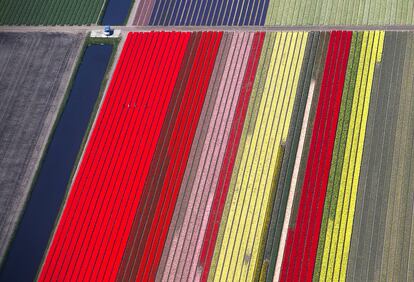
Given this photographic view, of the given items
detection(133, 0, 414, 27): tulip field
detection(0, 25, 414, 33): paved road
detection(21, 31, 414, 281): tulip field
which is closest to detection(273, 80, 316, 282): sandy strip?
detection(21, 31, 414, 281): tulip field

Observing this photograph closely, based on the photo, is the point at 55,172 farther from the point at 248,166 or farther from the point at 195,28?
Result: the point at 195,28

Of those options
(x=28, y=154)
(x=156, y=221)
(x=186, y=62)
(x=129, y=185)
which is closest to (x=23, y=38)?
(x=28, y=154)

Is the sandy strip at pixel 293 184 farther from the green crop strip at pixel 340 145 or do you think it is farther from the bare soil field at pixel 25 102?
the bare soil field at pixel 25 102

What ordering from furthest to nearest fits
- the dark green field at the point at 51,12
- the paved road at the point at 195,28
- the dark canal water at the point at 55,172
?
the dark green field at the point at 51,12
the paved road at the point at 195,28
the dark canal water at the point at 55,172

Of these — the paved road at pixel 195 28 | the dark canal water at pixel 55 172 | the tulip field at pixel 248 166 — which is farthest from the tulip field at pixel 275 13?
the dark canal water at pixel 55 172

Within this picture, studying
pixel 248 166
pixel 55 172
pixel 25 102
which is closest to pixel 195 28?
pixel 248 166

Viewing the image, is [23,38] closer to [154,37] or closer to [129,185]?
[154,37]
